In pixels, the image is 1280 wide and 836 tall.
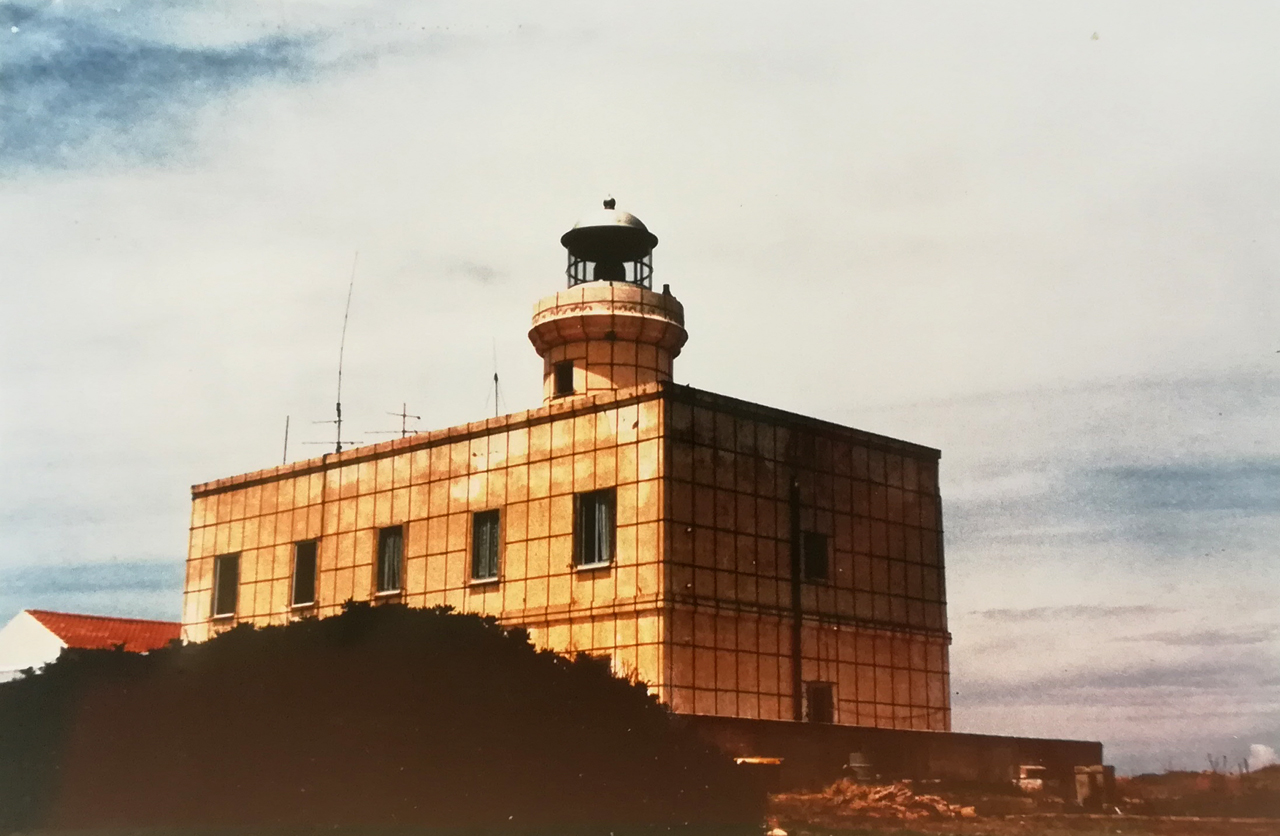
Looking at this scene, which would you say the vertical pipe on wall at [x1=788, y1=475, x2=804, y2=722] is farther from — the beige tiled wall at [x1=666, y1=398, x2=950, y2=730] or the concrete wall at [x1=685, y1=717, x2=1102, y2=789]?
the concrete wall at [x1=685, y1=717, x2=1102, y2=789]

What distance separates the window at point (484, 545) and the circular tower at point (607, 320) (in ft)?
11.6

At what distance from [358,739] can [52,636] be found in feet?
103

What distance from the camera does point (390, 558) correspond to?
34.4 metres

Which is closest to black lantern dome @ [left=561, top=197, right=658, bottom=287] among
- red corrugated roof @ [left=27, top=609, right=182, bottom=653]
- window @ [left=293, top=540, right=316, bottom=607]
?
window @ [left=293, top=540, right=316, bottom=607]

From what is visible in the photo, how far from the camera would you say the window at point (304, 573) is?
36.0 m

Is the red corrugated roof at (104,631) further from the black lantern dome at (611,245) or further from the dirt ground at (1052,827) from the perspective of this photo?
the dirt ground at (1052,827)

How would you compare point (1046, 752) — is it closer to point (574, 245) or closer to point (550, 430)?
point (550, 430)

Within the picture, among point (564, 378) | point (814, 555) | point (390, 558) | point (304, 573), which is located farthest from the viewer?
point (304, 573)

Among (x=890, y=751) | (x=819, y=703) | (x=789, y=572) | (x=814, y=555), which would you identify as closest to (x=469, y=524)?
(x=789, y=572)

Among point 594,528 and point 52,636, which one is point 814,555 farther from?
point 52,636

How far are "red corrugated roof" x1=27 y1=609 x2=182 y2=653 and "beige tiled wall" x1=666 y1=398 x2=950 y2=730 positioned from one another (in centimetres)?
2594

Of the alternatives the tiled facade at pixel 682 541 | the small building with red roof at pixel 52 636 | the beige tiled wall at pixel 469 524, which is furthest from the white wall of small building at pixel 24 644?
the tiled facade at pixel 682 541

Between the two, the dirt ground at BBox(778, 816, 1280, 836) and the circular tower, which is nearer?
the dirt ground at BBox(778, 816, 1280, 836)

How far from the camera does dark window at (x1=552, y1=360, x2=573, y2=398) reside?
33.7m
